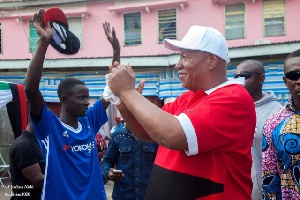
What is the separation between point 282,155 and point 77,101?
187 cm

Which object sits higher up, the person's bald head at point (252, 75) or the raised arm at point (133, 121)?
the person's bald head at point (252, 75)

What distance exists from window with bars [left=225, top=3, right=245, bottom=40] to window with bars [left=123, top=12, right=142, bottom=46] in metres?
3.75

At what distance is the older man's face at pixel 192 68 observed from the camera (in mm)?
1940

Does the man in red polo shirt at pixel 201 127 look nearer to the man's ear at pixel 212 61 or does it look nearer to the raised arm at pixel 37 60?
the man's ear at pixel 212 61

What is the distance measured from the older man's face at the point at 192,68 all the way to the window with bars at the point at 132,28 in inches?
536

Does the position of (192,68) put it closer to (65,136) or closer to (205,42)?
(205,42)

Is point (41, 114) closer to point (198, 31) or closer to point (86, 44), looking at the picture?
point (198, 31)

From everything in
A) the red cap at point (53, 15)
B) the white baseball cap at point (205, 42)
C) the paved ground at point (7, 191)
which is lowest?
the paved ground at point (7, 191)

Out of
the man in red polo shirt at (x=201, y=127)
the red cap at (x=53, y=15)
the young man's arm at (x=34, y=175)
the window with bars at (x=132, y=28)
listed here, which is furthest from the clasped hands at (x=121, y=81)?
the window with bars at (x=132, y=28)

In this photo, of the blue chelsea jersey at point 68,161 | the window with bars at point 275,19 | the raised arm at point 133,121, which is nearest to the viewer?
the raised arm at point 133,121

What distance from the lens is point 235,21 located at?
14227 mm

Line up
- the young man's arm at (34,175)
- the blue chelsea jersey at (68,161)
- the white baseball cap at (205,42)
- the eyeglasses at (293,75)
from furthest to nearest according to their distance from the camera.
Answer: the young man's arm at (34,175)
the blue chelsea jersey at (68,161)
the eyeglasses at (293,75)
the white baseball cap at (205,42)

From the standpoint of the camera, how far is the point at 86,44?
15922 mm

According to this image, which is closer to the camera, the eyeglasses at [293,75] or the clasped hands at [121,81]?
the clasped hands at [121,81]
